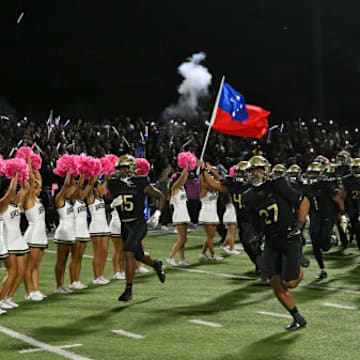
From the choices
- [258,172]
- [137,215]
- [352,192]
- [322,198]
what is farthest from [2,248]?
[352,192]

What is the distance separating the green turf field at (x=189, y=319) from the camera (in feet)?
21.8

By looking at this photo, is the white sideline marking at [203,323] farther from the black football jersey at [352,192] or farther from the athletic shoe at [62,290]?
the black football jersey at [352,192]

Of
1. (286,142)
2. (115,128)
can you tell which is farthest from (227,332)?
(286,142)

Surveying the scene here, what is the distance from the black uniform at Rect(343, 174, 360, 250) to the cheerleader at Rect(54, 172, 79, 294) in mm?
6491

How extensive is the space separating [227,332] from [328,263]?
6.34 m

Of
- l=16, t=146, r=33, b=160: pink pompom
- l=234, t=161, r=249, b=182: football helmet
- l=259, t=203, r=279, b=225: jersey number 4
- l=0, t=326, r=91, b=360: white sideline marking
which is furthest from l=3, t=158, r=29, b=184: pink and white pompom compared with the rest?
l=234, t=161, r=249, b=182: football helmet

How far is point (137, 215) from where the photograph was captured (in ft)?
31.0

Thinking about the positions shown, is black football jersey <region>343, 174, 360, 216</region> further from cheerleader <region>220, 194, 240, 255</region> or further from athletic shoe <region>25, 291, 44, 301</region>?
athletic shoe <region>25, 291, 44, 301</region>

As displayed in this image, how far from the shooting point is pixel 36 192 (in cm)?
954

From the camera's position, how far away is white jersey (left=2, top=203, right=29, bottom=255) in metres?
8.61

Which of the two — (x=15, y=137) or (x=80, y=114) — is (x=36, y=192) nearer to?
(x=15, y=137)

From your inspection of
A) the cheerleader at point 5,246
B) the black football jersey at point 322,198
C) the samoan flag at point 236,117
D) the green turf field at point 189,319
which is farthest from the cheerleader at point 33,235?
the black football jersey at point 322,198

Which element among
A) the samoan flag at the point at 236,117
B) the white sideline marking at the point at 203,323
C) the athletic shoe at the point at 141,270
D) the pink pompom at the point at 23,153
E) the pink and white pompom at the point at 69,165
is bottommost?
the white sideline marking at the point at 203,323

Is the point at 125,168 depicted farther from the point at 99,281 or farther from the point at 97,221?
the point at 99,281
